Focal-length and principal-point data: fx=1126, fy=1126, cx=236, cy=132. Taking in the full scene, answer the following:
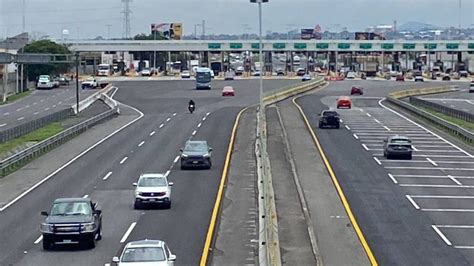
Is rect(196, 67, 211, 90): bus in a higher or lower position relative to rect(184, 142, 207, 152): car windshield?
higher

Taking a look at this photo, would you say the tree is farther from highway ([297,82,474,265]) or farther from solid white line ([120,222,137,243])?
solid white line ([120,222,137,243])

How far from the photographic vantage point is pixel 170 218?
131 ft

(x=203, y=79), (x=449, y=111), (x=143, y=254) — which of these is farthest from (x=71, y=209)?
(x=203, y=79)

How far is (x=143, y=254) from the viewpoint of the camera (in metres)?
26.5

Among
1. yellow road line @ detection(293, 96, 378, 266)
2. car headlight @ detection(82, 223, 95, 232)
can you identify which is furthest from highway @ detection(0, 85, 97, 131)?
car headlight @ detection(82, 223, 95, 232)

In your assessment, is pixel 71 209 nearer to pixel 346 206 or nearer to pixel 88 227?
pixel 88 227

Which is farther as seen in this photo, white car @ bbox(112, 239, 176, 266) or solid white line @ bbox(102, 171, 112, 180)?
solid white line @ bbox(102, 171, 112, 180)

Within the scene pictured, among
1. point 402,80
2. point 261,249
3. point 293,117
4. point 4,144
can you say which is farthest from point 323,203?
point 402,80

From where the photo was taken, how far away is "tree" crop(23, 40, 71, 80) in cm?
16862

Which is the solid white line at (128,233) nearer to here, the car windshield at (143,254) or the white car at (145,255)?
the white car at (145,255)

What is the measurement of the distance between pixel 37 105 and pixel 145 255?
302 feet

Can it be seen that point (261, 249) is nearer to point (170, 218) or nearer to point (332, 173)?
point (170, 218)

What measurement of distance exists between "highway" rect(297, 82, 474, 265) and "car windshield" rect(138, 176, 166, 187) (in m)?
7.49

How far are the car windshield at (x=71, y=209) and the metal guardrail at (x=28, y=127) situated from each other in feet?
123
